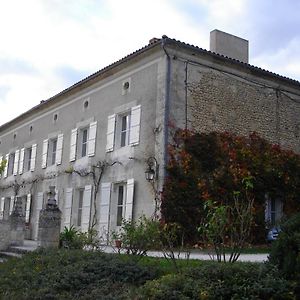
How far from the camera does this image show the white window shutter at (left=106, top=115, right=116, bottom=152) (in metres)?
17.0

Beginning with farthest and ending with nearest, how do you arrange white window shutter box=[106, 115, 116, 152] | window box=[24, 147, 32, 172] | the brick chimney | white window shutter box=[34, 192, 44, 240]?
window box=[24, 147, 32, 172] < white window shutter box=[34, 192, 44, 240] < the brick chimney < white window shutter box=[106, 115, 116, 152]

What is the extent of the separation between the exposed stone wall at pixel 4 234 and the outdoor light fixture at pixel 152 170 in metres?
4.41

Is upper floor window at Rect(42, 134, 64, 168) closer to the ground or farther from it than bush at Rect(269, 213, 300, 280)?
farther from it

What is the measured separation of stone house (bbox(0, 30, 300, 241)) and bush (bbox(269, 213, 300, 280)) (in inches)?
341

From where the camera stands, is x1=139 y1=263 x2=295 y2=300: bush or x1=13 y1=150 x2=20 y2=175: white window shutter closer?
x1=139 y1=263 x2=295 y2=300: bush

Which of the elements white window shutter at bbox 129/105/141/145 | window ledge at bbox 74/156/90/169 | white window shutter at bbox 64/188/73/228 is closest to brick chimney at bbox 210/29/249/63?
white window shutter at bbox 129/105/141/145

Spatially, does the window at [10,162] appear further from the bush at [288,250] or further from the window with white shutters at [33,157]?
the bush at [288,250]

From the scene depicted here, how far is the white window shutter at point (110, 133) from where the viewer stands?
55.8 ft

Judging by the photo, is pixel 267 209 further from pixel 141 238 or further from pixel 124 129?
pixel 141 238

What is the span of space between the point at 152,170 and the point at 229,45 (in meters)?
6.21

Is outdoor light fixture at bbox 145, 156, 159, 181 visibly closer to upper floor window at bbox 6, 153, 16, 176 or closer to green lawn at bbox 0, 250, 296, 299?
green lawn at bbox 0, 250, 296, 299

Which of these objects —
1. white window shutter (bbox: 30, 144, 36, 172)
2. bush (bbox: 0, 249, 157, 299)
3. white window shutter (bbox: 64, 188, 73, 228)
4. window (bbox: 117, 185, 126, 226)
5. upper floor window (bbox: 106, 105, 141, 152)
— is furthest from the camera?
white window shutter (bbox: 30, 144, 36, 172)

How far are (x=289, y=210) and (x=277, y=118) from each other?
3.32m

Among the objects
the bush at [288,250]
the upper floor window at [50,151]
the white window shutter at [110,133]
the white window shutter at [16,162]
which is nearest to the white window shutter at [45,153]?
the upper floor window at [50,151]
